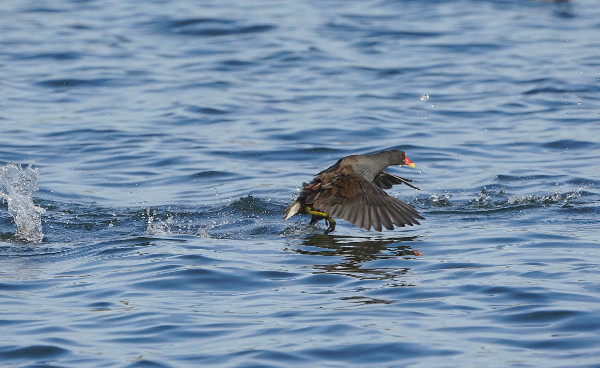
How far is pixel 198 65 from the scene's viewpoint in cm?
1455

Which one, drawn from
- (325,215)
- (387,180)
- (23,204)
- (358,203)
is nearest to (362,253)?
(358,203)

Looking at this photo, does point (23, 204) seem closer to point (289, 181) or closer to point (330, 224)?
point (330, 224)

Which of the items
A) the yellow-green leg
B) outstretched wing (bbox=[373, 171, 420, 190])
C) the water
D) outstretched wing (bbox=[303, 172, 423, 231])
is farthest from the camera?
outstretched wing (bbox=[373, 171, 420, 190])

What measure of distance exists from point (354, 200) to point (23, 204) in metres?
2.60

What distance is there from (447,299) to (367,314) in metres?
0.57

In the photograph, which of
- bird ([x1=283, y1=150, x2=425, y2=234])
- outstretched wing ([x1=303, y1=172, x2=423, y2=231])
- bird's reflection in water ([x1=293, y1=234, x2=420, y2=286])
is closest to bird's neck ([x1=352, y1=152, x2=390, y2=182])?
bird ([x1=283, y1=150, x2=425, y2=234])

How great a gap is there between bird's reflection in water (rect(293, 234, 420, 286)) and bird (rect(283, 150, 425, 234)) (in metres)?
0.18

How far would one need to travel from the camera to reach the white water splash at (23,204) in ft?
24.2

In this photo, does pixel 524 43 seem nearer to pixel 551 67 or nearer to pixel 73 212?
pixel 551 67

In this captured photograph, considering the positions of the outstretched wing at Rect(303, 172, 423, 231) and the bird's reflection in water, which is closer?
the bird's reflection in water

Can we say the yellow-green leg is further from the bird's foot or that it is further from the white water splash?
the white water splash

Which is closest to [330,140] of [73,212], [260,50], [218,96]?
[218,96]

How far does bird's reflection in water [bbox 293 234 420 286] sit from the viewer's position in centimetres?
640

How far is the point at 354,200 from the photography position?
7.33 m
